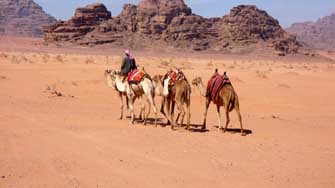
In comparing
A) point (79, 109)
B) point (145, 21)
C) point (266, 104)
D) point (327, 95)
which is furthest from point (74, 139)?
point (145, 21)

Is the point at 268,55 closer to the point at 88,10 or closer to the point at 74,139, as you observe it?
the point at 88,10

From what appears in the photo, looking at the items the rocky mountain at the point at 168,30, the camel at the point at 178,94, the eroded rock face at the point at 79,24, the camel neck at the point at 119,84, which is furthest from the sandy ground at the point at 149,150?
the eroded rock face at the point at 79,24

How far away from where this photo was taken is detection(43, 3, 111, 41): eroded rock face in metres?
111

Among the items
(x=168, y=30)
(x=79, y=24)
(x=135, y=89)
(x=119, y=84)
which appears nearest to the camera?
(x=135, y=89)

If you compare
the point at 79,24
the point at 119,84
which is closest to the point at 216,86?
the point at 119,84

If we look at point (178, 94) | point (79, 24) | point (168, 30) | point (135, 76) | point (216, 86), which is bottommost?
point (178, 94)

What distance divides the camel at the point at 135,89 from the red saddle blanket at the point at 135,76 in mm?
100

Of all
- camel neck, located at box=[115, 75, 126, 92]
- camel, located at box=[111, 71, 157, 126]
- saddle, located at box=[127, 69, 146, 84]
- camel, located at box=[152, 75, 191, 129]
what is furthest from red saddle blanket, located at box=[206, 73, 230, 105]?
camel neck, located at box=[115, 75, 126, 92]

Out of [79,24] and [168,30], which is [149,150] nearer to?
[168,30]

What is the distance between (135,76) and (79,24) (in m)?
102

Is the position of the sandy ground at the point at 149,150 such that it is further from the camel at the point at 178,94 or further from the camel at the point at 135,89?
the camel at the point at 178,94

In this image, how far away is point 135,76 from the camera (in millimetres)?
14250

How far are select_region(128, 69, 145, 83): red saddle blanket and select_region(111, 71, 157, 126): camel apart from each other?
0.10m

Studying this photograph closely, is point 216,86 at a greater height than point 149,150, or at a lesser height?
greater
